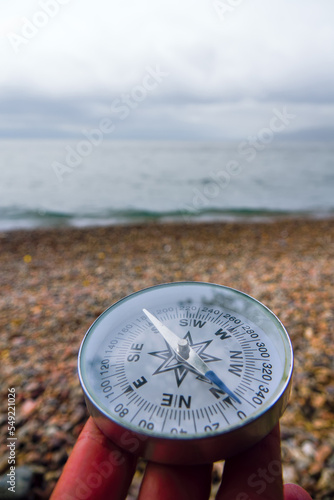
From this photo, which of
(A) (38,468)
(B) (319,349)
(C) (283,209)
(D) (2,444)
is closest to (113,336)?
(A) (38,468)

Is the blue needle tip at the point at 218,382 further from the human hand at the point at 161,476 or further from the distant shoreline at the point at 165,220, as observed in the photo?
the distant shoreline at the point at 165,220

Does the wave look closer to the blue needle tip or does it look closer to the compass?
the compass

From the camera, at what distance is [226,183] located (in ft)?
78.7

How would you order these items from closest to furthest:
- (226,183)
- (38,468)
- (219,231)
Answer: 1. (38,468)
2. (219,231)
3. (226,183)

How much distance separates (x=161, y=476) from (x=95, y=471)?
249 millimetres

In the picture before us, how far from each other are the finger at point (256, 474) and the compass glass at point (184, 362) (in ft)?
0.76

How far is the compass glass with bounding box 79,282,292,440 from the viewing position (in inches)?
52.0

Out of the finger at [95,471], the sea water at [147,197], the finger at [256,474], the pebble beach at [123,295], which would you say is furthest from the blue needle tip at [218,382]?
the sea water at [147,197]

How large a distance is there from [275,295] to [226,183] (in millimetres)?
19546

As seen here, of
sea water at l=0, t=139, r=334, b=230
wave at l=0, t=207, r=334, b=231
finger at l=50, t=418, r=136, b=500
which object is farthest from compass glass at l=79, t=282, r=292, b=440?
wave at l=0, t=207, r=334, b=231

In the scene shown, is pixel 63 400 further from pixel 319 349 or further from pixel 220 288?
pixel 319 349

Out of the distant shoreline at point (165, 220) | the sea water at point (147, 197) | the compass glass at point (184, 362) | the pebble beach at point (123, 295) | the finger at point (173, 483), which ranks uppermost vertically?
the compass glass at point (184, 362)

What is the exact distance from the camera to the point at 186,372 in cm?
145

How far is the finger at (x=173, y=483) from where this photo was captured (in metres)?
1.29
